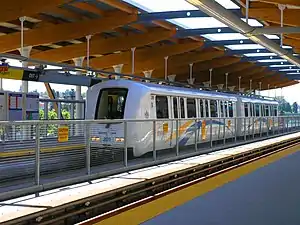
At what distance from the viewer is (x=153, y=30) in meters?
22.3

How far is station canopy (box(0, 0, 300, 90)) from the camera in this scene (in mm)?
15219

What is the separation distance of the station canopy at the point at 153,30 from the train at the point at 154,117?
308 cm

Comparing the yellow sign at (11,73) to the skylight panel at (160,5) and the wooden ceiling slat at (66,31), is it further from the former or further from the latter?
the wooden ceiling slat at (66,31)

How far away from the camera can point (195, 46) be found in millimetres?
25250

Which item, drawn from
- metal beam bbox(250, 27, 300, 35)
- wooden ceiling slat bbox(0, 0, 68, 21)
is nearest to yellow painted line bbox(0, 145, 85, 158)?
metal beam bbox(250, 27, 300, 35)

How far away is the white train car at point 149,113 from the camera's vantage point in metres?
10.8

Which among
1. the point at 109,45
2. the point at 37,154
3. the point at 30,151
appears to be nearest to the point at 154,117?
the point at 37,154

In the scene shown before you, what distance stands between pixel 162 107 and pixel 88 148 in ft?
20.1

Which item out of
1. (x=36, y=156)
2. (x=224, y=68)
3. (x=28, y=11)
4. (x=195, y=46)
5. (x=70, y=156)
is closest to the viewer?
(x=36, y=156)

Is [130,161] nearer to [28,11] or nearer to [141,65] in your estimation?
[28,11]

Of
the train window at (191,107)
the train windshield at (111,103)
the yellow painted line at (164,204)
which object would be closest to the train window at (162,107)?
the train windshield at (111,103)

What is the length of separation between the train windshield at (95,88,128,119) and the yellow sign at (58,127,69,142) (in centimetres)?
595

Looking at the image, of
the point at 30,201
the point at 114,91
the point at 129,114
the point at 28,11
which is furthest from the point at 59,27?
the point at 30,201

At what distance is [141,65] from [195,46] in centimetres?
587
